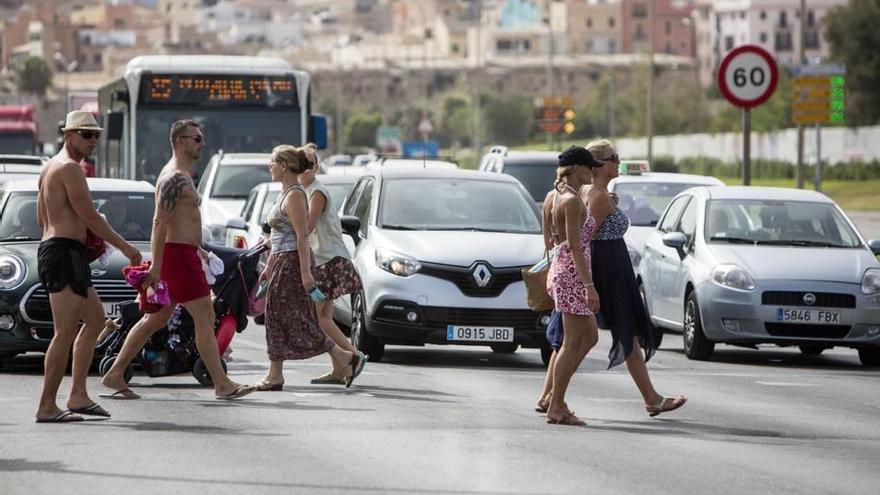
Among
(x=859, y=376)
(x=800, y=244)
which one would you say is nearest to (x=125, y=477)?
(x=859, y=376)

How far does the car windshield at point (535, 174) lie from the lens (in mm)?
29812

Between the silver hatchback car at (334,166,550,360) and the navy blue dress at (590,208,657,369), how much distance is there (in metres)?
3.77

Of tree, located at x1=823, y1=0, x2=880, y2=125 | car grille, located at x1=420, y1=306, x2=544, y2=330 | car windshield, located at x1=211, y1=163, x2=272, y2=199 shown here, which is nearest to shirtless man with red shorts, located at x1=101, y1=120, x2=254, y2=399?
car grille, located at x1=420, y1=306, x2=544, y2=330

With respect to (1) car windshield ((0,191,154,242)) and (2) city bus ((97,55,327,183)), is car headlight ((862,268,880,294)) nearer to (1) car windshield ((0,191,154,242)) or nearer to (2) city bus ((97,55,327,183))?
(1) car windshield ((0,191,154,242))

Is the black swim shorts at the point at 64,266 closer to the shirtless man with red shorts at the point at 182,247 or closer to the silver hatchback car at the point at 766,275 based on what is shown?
the shirtless man with red shorts at the point at 182,247

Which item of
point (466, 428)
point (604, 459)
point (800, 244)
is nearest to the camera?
point (604, 459)

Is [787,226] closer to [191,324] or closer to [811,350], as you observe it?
[811,350]

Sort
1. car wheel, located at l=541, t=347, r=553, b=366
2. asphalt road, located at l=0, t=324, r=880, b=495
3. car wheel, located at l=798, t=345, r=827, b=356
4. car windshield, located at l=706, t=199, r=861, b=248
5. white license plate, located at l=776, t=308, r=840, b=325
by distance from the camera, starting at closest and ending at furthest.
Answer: asphalt road, located at l=0, t=324, r=880, b=495 < car wheel, located at l=541, t=347, r=553, b=366 < white license plate, located at l=776, t=308, r=840, b=325 < car windshield, located at l=706, t=199, r=861, b=248 < car wheel, located at l=798, t=345, r=827, b=356

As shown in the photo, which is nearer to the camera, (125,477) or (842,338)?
(125,477)

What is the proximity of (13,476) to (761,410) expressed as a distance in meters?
5.52

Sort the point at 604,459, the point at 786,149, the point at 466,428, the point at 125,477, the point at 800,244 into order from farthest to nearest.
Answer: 1. the point at 786,149
2. the point at 800,244
3. the point at 466,428
4. the point at 604,459
5. the point at 125,477

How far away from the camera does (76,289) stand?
12.5 metres

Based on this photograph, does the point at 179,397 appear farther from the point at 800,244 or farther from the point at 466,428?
the point at 800,244

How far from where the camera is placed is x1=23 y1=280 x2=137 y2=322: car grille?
51.2 ft
